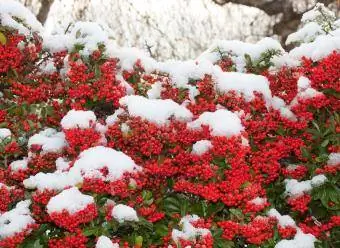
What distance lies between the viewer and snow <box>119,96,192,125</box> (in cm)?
446

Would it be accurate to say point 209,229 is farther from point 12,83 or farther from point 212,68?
point 12,83

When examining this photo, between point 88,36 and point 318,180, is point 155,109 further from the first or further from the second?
point 318,180

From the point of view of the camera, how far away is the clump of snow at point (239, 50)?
5.23m

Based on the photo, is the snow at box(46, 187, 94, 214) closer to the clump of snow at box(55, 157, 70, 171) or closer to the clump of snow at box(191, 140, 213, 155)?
the clump of snow at box(55, 157, 70, 171)

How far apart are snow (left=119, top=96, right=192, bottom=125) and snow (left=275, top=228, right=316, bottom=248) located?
125cm

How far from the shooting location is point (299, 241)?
4258mm

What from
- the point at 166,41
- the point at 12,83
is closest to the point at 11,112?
the point at 12,83

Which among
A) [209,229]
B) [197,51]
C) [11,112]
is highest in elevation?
[209,229]

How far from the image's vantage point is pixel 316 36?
18.5ft

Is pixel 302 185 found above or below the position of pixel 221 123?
below

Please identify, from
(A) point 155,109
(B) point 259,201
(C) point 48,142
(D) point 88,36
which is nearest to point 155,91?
(A) point 155,109

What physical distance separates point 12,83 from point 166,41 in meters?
8.33

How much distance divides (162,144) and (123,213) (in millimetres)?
702

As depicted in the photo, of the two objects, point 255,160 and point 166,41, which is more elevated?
point 255,160
